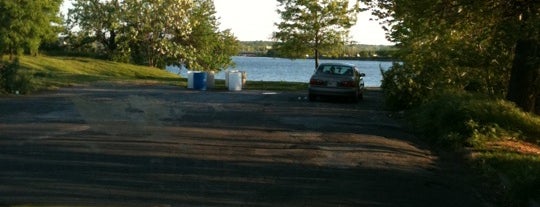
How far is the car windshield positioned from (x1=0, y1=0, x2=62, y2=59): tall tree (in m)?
27.0

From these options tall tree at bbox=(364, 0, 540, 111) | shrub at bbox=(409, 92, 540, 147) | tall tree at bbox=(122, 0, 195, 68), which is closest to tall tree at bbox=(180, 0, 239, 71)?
tall tree at bbox=(122, 0, 195, 68)

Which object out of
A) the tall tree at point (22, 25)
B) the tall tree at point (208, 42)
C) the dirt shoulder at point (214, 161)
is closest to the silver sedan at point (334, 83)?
the dirt shoulder at point (214, 161)

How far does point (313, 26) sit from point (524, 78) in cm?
2635

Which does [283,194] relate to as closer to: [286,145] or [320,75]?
[286,145]

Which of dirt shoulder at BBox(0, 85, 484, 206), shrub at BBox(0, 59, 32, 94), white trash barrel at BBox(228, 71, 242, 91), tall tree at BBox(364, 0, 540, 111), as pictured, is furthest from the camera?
white trash barrel at BBox(228, 71, 242, 91)

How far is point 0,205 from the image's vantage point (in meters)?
6.75

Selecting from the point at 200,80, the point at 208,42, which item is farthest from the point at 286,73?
the point at 200,80

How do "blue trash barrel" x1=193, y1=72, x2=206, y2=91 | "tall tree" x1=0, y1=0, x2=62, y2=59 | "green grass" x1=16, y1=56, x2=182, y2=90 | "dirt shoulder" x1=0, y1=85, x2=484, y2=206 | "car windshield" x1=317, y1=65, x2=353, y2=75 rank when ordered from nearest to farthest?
1. "dirt shoulder" x1=0, y1=85, x2=484, y2=206
2. "car windshield" x1=317, y1=65, x2=353, y2=75
3. "blue trash barrel" x1=193, y1=72, x2=206, y2=91
4. "green grass" x1=16, y1=56, x2=182, y2=90
5. "tall tree" x1=0, y1=0, x2=62, y2=59

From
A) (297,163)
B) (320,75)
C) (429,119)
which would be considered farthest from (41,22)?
(297,163)

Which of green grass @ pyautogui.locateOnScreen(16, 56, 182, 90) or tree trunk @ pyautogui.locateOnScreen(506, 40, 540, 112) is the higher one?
tree trunk @ pyautogui.locateOnScreen(506, 40, 540, 112)

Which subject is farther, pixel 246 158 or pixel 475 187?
pixel 246 158

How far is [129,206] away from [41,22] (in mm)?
44839

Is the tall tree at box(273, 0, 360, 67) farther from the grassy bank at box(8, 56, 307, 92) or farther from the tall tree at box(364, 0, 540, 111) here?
the tall tree at box(364, 0, 540, 111)

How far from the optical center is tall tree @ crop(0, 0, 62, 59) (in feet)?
151
